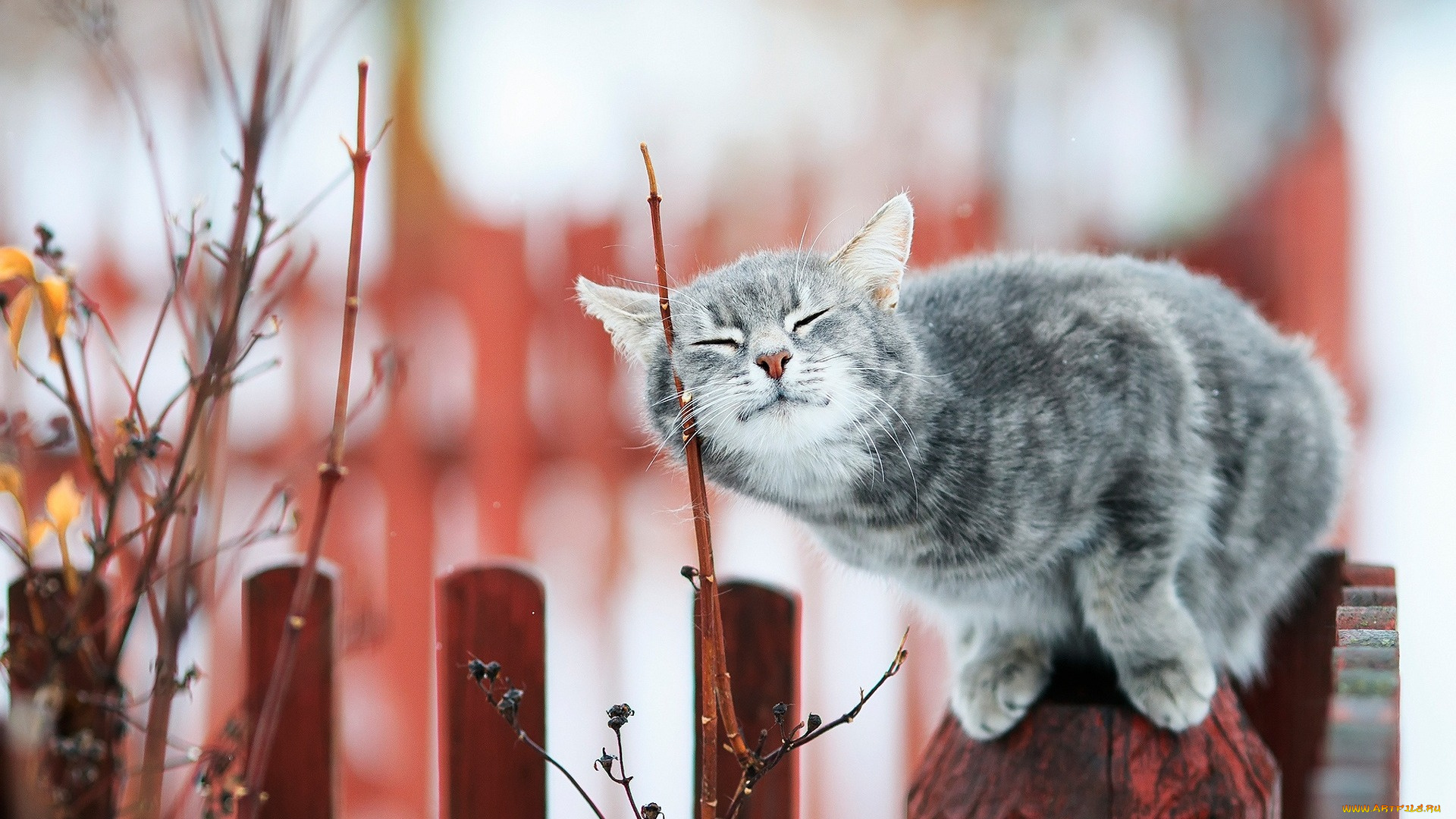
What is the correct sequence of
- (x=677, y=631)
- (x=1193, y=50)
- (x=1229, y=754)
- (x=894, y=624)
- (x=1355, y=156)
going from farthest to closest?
(x=1193, y=50)
(x=1355, y=156)
(x=894, y=624)
(x=677, y=631)
(x=1229, y=754)

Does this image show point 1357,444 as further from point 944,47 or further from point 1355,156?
point 944,47

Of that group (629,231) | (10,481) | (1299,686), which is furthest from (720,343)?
(629,231)

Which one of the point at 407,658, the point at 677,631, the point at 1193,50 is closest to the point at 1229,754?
the point at 677,631

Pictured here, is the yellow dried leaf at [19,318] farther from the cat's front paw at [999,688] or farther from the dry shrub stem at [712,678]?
the cat's front paw at [999,688]

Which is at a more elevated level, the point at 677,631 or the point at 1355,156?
the point at 1355,156

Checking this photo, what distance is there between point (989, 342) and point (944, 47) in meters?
1.45

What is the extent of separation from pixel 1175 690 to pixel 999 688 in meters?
0.15

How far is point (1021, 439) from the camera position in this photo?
0.96m

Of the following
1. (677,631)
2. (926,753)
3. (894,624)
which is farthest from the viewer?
(894,624)

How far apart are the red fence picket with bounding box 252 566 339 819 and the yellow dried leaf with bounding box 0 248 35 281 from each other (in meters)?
0.41

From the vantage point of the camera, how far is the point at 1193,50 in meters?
2.19

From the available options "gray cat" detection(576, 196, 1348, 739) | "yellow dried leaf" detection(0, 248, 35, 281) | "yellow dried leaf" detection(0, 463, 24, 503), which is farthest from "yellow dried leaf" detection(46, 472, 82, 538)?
"gray cat" detection(576, 196, 1348, 739)

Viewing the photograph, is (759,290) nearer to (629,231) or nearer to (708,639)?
(708,639)

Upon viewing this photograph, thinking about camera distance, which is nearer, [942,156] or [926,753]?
[926,753]
